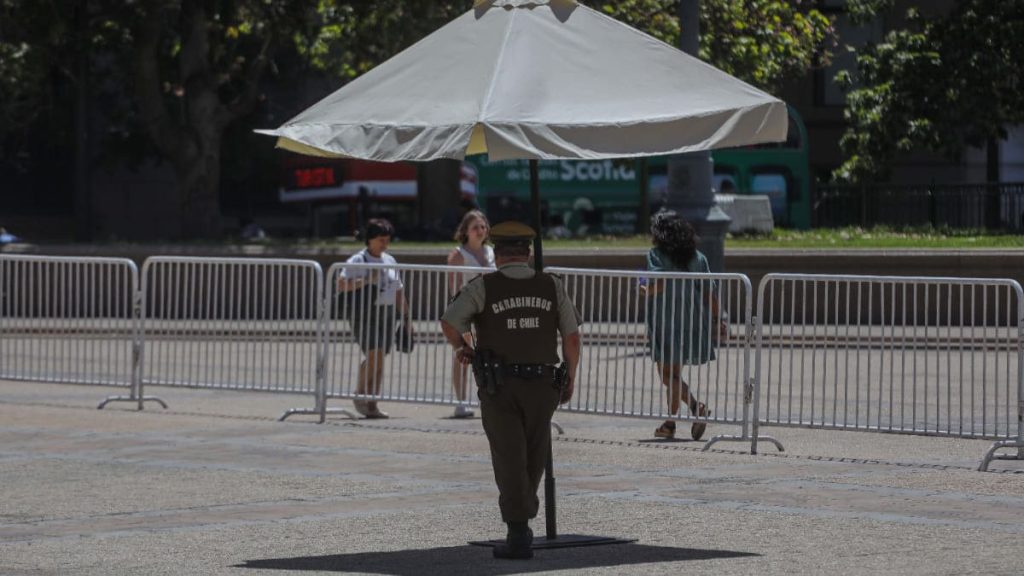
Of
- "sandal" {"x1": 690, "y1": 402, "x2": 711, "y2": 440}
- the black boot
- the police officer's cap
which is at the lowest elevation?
the black boot

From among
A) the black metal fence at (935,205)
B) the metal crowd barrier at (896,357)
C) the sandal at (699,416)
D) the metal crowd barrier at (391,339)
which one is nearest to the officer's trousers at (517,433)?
the metal crowd barrier at (896,357)

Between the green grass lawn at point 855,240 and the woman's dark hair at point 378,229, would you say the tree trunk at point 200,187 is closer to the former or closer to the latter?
the green grass lawn at point 855,240

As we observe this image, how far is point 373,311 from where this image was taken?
1362 cm

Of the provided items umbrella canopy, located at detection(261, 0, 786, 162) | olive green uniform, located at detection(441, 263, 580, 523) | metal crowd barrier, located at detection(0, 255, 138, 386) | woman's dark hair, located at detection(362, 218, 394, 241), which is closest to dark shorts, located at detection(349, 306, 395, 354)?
woman's dark hair, located at detection(362, 218, 394, 241)

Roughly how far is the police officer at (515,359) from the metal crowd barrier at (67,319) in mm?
7230

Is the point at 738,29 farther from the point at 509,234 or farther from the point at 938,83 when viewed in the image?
the point at 509,234

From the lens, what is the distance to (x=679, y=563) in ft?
25.5

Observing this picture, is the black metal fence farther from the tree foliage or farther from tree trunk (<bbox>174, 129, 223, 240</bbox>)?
tree trunk (<bbox>174, 129, 223, 240</bbox>)

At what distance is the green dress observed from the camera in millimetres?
12203

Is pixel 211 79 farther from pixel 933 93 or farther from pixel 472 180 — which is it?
pixel 472 180

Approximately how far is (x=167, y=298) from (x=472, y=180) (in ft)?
90.7

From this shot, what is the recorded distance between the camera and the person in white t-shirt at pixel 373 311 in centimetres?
1353

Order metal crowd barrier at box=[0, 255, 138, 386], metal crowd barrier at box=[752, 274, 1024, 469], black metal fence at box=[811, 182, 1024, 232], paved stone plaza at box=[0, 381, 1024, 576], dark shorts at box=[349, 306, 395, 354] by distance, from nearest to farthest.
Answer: paved stone plaza at box=[0, 381, 1024, 576], metal crowd barrier at box=[752, 274, 1024, 469], dark shorts at box=[349, 306, 395, 354], metal crowd barrier at box=[0, 255, 138, 386], black metal fence at box=[811, 182, 1024, 232]

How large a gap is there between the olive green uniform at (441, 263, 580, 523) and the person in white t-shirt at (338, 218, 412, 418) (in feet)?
18.0
